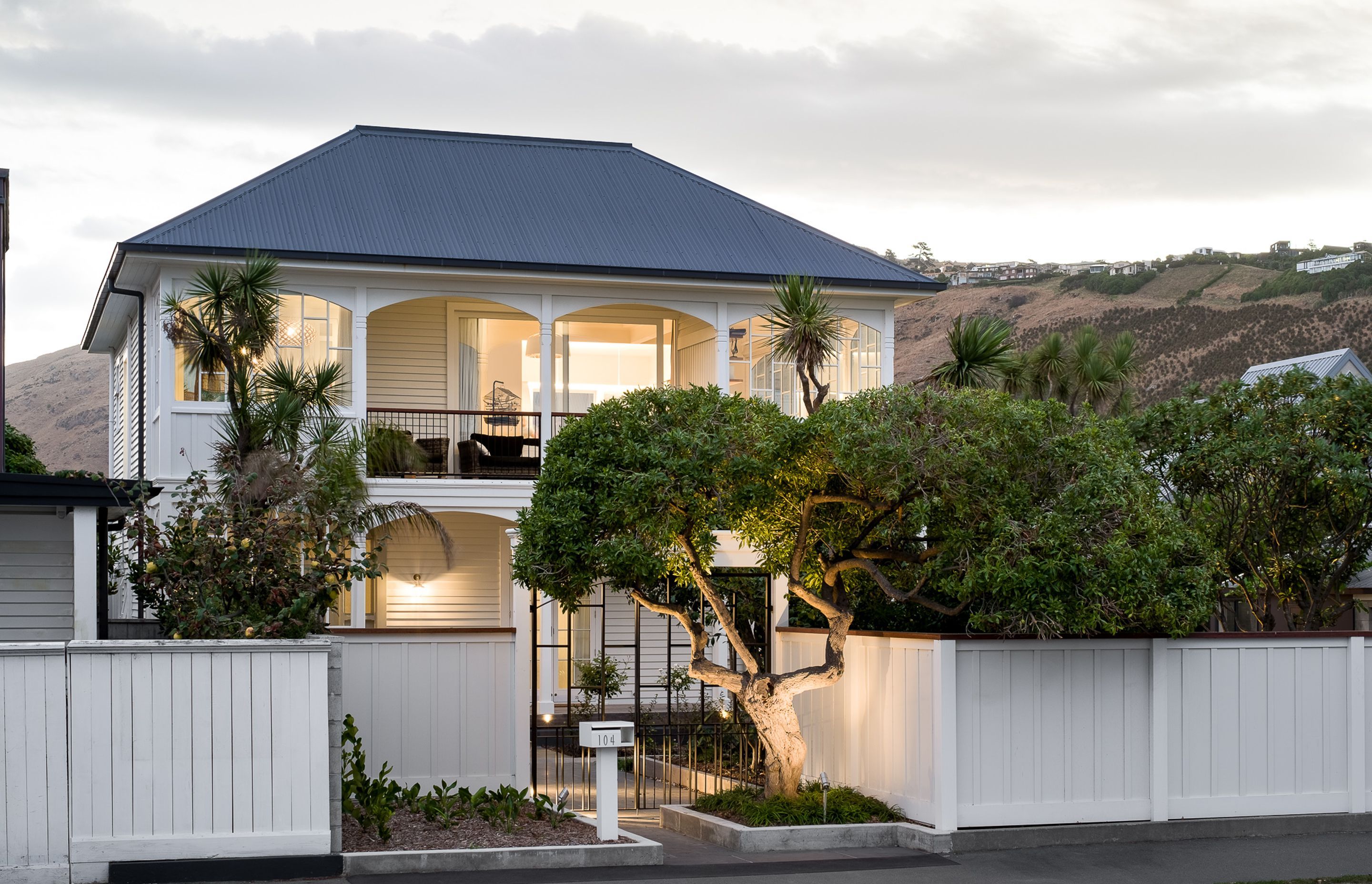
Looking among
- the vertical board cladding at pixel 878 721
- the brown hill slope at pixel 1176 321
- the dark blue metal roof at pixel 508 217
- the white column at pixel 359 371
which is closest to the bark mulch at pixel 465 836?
the vertical board cladding at pixel 878 721

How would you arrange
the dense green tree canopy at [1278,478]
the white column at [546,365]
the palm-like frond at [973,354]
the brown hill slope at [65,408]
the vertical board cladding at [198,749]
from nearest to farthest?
the vertical board cladding at [198,749] < the dense green tree canopy at [1278,478] < the palm-like frond at [973,354] < the white column at [546,365] < the brown hill slope at [65,408]

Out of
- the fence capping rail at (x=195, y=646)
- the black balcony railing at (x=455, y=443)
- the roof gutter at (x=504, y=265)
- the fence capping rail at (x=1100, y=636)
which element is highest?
the roof gutter at (x=504, y=265)

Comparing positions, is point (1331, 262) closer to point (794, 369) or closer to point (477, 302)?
point (794, 369)

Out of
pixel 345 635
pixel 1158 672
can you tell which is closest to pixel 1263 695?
pixel 1158 672

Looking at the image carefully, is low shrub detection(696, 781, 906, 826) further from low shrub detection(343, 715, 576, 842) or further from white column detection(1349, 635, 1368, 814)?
white column detection(1349, 635, 1368, 814)

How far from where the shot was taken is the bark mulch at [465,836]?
9594 mm

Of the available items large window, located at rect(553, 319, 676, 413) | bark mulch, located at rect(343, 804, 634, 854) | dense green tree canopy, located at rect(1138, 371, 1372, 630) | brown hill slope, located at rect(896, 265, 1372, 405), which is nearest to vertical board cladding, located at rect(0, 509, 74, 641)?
bark mulch, located at rect(343, 804, 634, 854)

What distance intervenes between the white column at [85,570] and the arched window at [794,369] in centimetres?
1045

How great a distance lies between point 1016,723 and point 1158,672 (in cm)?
130

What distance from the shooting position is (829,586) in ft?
38.2

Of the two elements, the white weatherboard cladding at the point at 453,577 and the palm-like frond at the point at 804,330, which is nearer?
the palm-like frond at the point at 804,330

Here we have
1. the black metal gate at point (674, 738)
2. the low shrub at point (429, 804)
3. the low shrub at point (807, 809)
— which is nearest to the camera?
the low shrub at point (429, 804)

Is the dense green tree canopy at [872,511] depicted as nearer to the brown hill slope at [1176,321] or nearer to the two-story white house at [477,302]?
the two-story white house at [477,302]

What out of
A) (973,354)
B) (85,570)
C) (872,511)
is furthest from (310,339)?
(872,511)
